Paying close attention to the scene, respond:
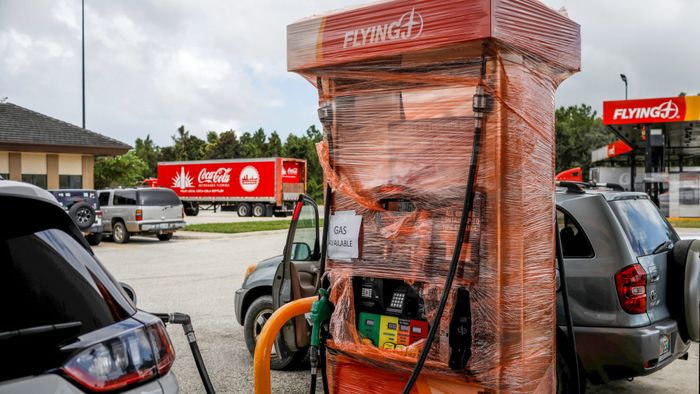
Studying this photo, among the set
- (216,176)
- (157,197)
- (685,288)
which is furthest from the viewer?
(216,176)

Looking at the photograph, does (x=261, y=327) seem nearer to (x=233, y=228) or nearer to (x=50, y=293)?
(x=50, y=293)

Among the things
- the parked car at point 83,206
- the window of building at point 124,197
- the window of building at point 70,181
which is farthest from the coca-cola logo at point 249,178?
the parked car at point 83,206

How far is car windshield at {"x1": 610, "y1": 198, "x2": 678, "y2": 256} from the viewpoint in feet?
15.0

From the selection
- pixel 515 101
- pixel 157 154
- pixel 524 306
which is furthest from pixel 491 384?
pixel 157 154

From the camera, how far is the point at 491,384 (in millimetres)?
3156

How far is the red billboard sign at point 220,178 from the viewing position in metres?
35.5

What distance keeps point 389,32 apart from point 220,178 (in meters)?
35.7

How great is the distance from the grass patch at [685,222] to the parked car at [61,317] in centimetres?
2377

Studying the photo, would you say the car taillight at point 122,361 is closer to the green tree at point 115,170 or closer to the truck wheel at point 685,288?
the truck wheel at point 685,288

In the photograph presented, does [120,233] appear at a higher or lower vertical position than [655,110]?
lower

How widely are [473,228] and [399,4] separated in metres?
1.23

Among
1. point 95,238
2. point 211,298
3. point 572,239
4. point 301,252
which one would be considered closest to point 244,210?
point 95,238

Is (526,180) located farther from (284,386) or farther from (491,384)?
(284,386)

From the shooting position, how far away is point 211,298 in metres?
9.32
